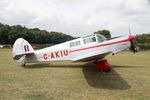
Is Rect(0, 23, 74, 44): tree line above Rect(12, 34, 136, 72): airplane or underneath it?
above

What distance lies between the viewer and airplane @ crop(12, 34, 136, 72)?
1215 cm

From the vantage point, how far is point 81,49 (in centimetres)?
1273

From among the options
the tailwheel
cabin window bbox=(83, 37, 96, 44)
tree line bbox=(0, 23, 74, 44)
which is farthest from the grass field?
tree line bbox=(0, 23, 74, 44)

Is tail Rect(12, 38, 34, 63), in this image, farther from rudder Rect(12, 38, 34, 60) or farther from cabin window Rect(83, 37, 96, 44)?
cabin window Rect(83, 37, 96, 44)

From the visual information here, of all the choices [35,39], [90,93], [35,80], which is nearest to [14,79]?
[35,80]

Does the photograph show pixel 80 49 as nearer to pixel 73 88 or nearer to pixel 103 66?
pixel 103 66

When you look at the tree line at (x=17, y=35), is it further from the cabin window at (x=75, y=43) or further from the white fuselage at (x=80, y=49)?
the cabin window at (x=75, y=43)

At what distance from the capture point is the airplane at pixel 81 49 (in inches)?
478

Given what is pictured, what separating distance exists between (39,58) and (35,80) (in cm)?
436

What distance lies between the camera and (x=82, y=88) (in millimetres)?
7863

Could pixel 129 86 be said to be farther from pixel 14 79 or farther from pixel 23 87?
pixel 14 79

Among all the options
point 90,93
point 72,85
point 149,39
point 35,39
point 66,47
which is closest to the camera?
point 90,93

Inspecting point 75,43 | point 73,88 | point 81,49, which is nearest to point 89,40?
point 81,49

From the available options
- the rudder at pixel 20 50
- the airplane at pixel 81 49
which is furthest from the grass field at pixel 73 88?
the rudder at pixel 20 50
